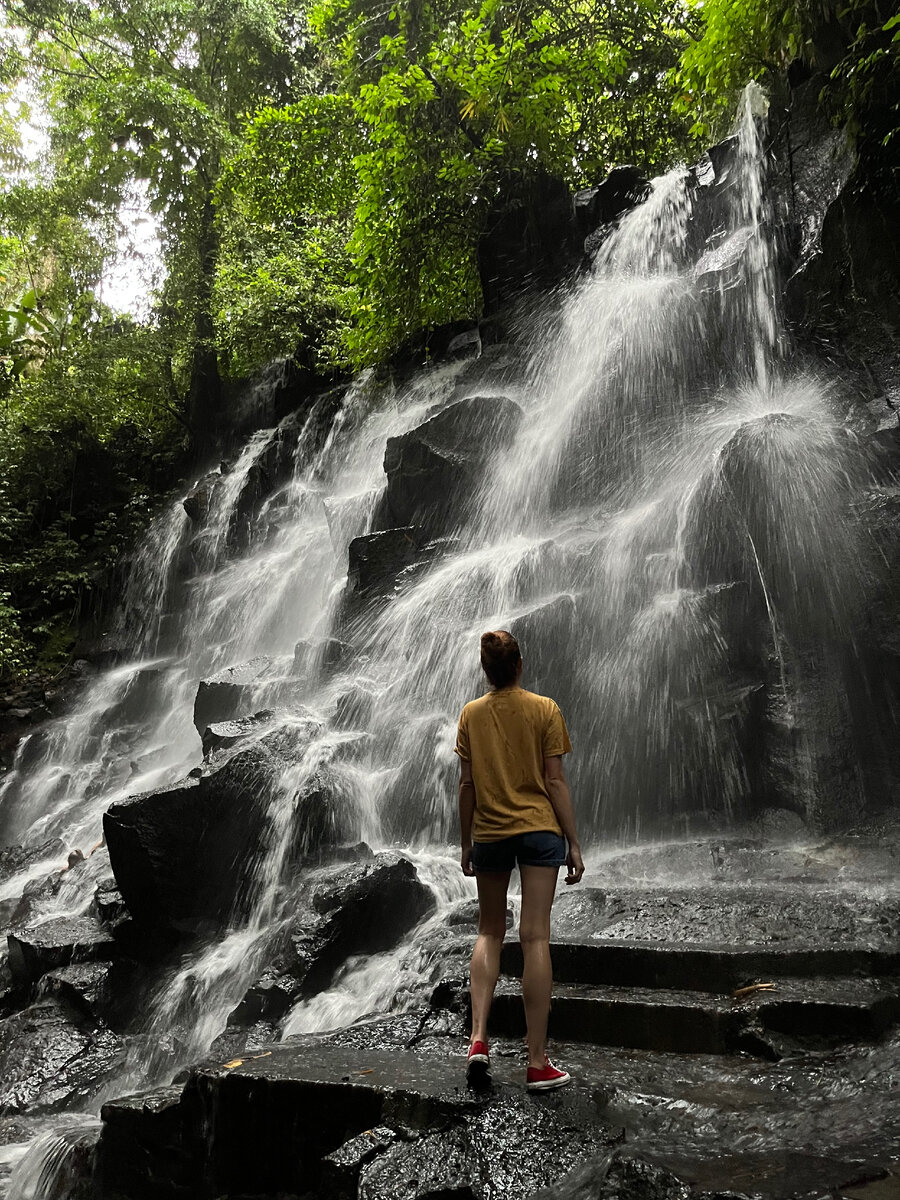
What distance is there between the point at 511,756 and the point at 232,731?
623 cm

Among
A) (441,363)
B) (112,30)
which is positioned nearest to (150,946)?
(441,363)

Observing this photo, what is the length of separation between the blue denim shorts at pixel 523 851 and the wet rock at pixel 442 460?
8.79m

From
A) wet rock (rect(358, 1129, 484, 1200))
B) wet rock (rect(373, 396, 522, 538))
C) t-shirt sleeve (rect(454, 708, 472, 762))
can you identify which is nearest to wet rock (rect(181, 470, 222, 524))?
wet rock (rect(373, 396, 522, 538))

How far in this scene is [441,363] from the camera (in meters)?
17.0

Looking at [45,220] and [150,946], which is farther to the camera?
[45,220]

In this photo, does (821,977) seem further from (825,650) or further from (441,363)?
(441,363)

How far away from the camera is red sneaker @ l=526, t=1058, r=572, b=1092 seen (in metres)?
3.57

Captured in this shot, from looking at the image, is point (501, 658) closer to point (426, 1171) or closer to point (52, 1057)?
point (426, 1171)

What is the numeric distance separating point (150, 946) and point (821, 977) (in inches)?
229

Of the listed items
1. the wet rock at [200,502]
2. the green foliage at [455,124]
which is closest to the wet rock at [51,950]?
the wet rock at [200,502]

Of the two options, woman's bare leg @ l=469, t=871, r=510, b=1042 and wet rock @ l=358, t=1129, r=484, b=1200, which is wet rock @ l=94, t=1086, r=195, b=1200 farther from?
woman's bare leg @ l=469, t=871, r=510, b=1042

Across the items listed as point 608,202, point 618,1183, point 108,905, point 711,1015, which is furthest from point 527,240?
point 618,1183

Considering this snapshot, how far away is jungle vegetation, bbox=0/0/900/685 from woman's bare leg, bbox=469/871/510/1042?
8790mm

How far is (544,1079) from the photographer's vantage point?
141 inches
